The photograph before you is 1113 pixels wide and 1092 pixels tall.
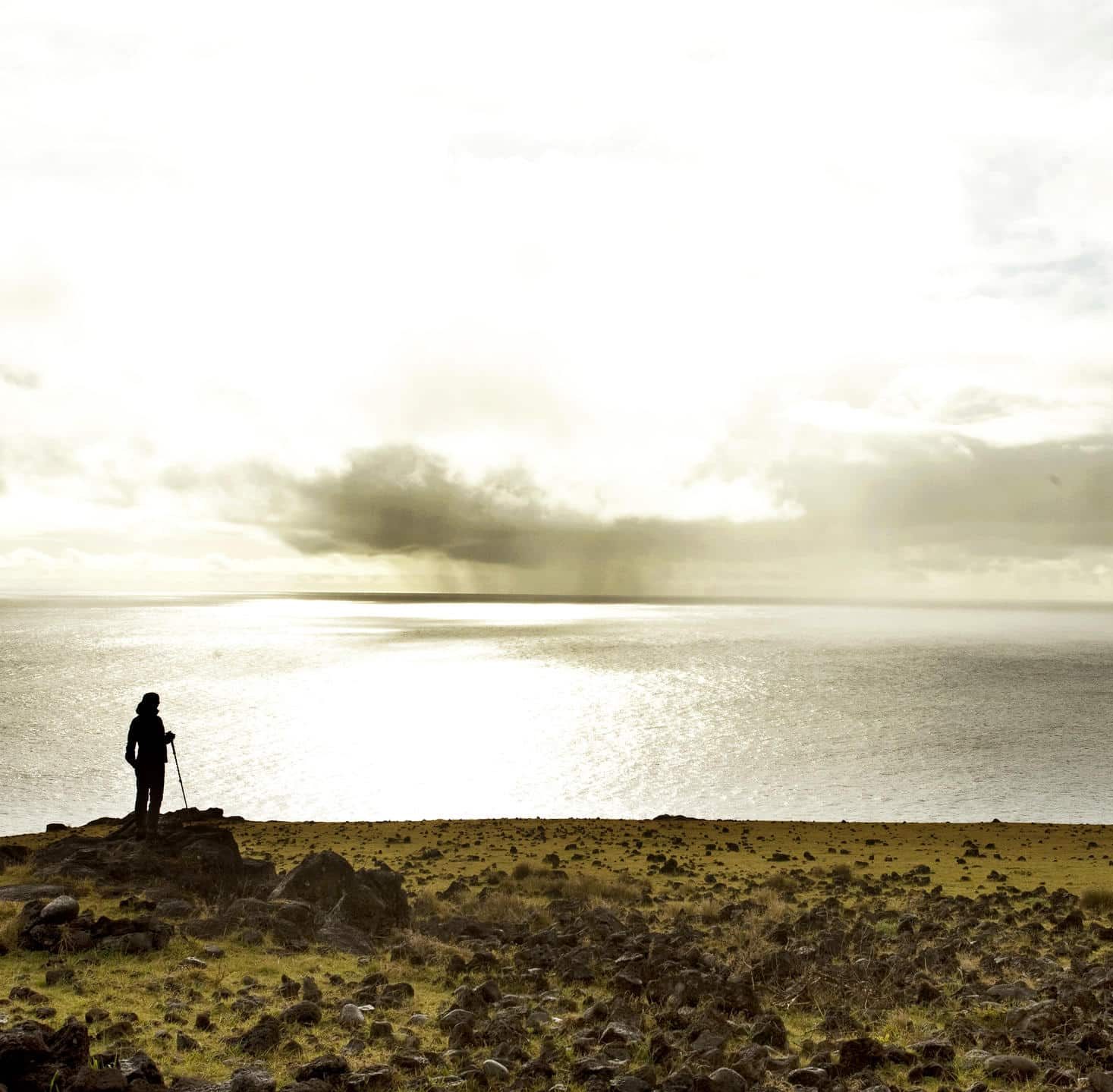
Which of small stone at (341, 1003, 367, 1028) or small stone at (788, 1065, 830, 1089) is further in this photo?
small stone at (341, 1003, 367, 1028)

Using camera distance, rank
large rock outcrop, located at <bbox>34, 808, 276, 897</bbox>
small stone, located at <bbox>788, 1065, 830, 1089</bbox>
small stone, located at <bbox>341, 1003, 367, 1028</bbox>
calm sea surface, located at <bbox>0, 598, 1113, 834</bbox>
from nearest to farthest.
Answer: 1. small stone, located at <bbox>788, 1065, 830, 1089</bbox>
2. small stone, located at <bbox>341, 1003, 367, 1028</bbox>
3. large rock outcrop, located at <bbox>34, 808, 276, 897</bbox>
4. calm sea surface, located at <bbox>0, 598, 1113, 834</bbox>

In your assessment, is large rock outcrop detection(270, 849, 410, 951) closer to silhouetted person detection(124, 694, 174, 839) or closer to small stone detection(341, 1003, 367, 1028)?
small stone detection(341, 1003, 367, 1028)

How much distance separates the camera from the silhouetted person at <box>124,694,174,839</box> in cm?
2170

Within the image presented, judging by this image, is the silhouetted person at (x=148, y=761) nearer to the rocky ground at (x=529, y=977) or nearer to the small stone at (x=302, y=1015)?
the rocky ground at (x=529, y=977)

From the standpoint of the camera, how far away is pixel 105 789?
5212cm

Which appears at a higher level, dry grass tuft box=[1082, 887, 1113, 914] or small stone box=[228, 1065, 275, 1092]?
small stone box=[228, 1065, 275, 1092]

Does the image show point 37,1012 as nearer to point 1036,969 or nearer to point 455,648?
point 1036,969

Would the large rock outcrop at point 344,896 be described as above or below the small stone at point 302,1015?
below

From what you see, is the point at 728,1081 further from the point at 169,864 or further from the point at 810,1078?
the point at 169,864

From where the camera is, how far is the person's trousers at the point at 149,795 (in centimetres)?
2180

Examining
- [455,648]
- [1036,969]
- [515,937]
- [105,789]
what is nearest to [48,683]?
[105,789]

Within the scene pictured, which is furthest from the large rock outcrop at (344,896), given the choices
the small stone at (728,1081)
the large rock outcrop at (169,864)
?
the small stone at (728,1081)

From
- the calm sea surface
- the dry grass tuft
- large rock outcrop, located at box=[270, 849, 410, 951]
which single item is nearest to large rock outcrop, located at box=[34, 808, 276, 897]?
large rock outcrop, located at box=[270, 849, 410, 951]

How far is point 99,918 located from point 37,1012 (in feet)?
13.0
